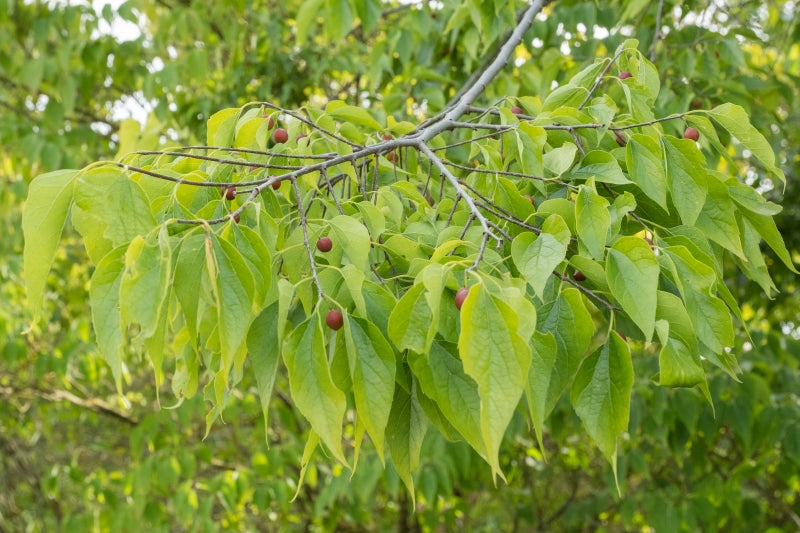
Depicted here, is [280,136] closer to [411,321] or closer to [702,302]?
[411,321]

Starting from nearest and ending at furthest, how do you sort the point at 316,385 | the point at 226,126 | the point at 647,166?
the point at 316,385 → the point at 647,166 → the point at 226,126

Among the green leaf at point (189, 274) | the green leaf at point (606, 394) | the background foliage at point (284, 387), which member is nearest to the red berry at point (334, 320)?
the green leaf at point (189, 274)

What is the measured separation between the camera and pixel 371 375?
818 mm

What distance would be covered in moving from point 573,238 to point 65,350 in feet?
9.27

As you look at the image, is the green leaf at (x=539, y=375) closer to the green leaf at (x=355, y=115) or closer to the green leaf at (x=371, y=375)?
the green leaf at (x=371, y=375)

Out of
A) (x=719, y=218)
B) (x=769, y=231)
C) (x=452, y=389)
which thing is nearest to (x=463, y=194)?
(x=452, y=389)

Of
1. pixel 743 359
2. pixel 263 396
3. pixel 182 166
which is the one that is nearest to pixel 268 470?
pixel 743 359

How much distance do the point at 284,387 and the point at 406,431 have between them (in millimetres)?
3069

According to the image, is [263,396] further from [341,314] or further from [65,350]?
[65,350]

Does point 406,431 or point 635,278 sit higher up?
point 635,278

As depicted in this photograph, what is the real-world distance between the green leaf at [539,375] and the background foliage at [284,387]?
4.33 feet

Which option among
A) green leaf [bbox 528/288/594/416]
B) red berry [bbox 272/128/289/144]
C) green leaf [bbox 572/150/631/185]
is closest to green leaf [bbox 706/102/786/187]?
green leaf [bbox 572/150/631/185]

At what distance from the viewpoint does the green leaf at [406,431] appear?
0.92m

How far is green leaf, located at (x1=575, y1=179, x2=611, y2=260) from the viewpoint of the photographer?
2.97 ft
